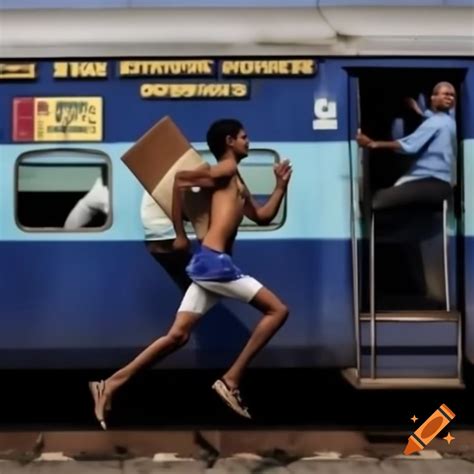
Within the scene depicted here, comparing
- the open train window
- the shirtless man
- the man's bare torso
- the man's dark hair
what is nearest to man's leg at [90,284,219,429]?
the shirtless man

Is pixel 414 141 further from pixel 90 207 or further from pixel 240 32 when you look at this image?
pixel 90 207

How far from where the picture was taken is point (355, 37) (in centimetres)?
561

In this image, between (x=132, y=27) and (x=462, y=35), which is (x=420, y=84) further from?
(x=132, y=27)

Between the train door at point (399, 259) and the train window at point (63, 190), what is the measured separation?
4.95 ft

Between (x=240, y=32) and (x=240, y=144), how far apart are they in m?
0.70

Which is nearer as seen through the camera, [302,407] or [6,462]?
[6,462]

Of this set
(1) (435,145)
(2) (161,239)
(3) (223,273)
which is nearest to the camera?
(3) (223,273)

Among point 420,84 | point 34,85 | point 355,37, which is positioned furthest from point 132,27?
point 420,84

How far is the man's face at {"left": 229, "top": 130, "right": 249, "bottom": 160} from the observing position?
5.45 meters

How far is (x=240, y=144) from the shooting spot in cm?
546

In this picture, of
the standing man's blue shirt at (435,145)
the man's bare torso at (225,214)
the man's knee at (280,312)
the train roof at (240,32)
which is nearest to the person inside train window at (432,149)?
the standing man's blue shirt at (435,145)

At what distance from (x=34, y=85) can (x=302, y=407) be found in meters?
2.74

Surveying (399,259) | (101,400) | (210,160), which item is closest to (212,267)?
(210,160)

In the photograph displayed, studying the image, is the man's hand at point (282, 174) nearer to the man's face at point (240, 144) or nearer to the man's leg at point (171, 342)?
the man's face at point (240, 144)
